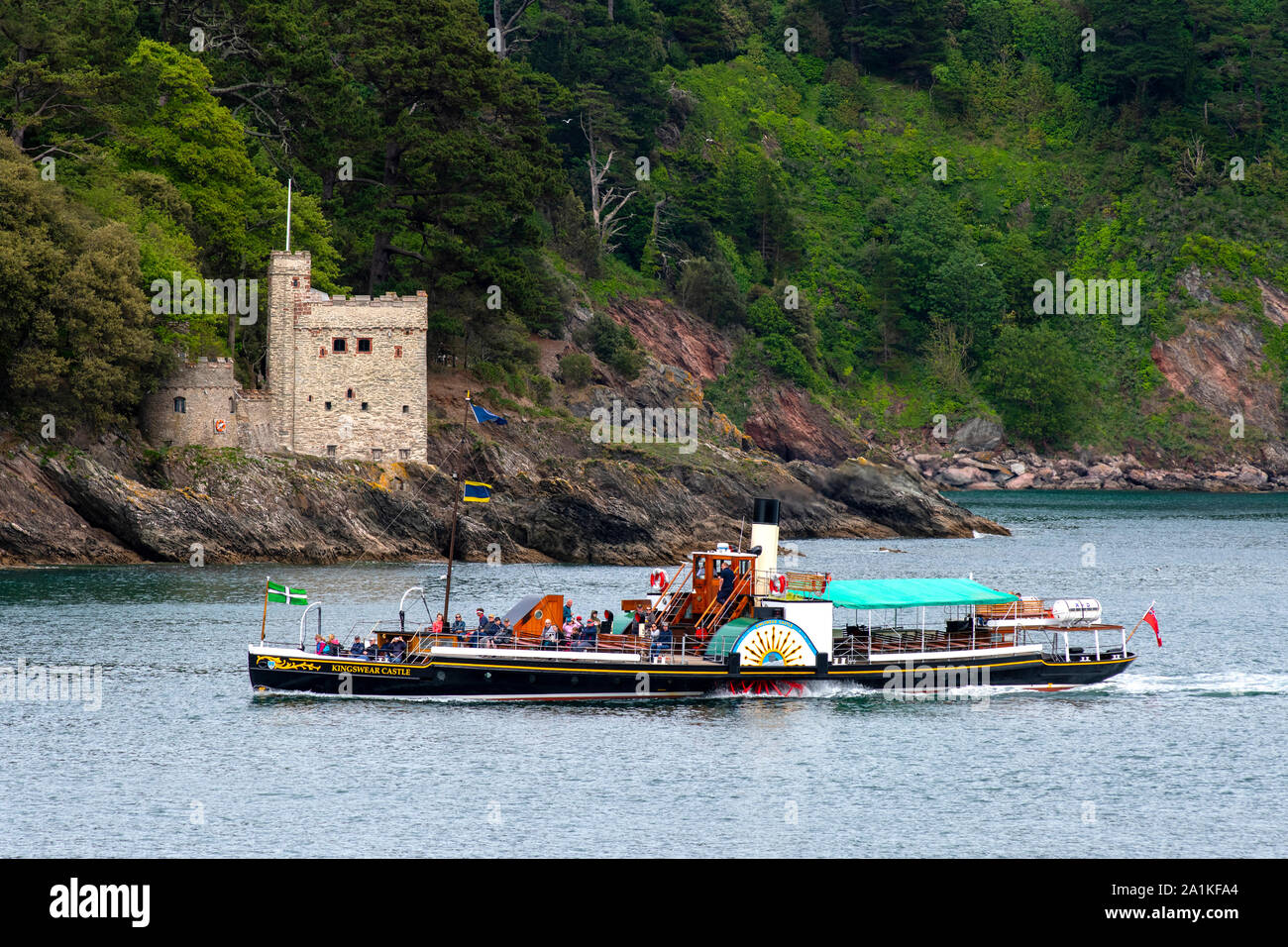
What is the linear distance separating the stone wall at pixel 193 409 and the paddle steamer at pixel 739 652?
1438 inches

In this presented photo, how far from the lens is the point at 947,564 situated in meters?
90.8

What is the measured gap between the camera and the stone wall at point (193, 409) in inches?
3460

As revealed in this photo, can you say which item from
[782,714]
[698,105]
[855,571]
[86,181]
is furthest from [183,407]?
[698,105]

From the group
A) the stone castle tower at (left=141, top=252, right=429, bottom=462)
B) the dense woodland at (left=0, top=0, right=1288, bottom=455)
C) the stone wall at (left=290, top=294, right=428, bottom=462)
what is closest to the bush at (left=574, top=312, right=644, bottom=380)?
the dense woodland at (left=0, top=0, right=1288, bottom=455)

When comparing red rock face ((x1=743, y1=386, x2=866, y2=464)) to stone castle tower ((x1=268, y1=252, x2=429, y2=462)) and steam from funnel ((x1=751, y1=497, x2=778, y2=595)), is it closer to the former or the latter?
stone castle tower ((x1=268, y1=252, x2=429, y2=462))

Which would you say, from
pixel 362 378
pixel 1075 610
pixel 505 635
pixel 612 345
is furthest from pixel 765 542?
pixel 612 345

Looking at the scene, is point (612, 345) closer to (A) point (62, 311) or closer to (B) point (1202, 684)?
(A) point (62, 311)

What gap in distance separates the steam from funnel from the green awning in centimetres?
118

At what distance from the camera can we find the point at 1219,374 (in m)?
162

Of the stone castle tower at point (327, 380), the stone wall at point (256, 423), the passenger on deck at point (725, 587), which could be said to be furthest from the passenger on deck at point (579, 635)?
the stone castle tower at point (327, 380)

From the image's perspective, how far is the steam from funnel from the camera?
5441 centimetres

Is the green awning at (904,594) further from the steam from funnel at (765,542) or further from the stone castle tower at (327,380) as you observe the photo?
the stone castle tower at (327,380)

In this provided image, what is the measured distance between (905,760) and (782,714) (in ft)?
19.6
